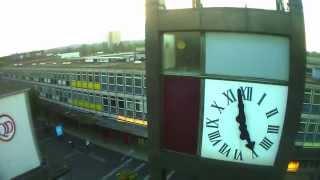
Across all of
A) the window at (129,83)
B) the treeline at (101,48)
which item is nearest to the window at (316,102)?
the window at (129,83)

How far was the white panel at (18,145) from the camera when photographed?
2077cm

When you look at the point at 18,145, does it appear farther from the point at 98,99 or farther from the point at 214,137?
the point at 98,99

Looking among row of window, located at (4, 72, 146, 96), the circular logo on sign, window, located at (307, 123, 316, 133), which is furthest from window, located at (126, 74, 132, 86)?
the circular logo on sign

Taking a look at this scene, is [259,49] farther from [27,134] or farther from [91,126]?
[91,126]

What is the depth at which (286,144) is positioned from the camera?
11.0 metres

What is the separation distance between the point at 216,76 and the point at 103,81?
36.6 meters

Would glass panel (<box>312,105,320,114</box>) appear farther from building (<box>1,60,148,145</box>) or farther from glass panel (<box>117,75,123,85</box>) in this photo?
glass panel (<box>117,75,123,85</box>)

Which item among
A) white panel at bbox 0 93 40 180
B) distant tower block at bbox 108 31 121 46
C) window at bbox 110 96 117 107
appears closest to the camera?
white panel at bbox 0 93 40 180

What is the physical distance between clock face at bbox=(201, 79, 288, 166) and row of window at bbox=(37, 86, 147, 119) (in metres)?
30.4

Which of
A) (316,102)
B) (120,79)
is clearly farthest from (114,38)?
(316,102)

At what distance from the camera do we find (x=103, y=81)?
46844mm

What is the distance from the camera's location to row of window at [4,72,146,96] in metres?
42.1

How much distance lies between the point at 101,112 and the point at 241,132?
125 feet

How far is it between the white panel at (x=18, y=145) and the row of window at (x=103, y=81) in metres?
19.6
